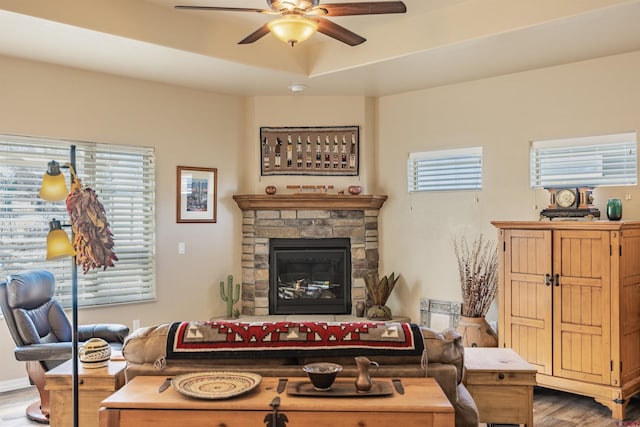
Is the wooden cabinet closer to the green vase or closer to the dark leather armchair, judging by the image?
the green vase

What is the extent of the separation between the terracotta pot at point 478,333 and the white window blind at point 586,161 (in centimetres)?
135

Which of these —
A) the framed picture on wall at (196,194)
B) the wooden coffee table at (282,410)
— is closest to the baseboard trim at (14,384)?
the framed picture on wall at (196,194)

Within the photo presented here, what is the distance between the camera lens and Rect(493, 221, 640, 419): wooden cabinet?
411 centimetres

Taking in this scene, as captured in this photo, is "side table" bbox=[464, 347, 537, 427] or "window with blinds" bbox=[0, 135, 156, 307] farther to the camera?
"window with blinds" bbox=[0, 135, 156, 307]

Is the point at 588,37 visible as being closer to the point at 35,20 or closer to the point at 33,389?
the point at 35,20

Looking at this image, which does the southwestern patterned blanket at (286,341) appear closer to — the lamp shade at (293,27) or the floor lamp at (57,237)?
the floor lamp at (57,237)

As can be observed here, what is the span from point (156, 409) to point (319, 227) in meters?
4.33

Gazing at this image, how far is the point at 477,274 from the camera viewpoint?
535 cm

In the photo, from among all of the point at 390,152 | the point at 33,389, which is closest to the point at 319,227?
the point at 390,152

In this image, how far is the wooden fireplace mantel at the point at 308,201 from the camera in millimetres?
6273

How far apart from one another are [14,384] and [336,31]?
3910 millimetres

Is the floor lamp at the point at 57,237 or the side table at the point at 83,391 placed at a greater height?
the floor lamp at the point at 57,237

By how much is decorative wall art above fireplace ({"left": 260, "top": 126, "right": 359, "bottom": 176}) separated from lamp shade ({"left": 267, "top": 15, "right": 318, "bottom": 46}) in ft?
10.1

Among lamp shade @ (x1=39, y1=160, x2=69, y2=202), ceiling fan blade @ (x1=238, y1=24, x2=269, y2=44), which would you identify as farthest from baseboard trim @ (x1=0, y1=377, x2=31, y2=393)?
ceiling fan blade @ (x1=238, y1=24, x2=269, y2=44)
